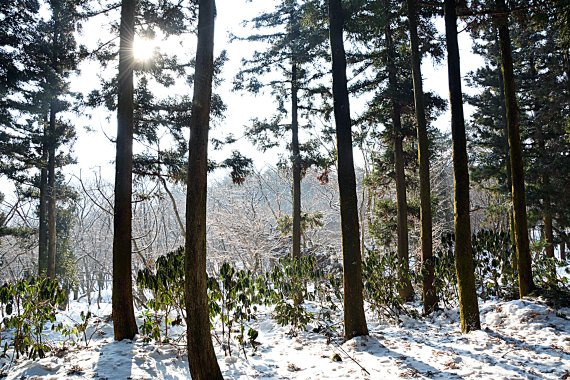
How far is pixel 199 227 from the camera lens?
432 cm

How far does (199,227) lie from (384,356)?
3.41 metres

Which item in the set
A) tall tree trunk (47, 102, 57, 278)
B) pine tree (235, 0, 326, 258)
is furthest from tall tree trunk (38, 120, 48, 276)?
pine tree (235, 0, 326, 258)

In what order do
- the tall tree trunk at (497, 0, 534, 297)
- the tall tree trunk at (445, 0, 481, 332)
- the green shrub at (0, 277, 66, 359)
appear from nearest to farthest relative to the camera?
1. the green shrub at (0, 277, 66, 359)
2. the tall tree trunk at (445, 0, 481, 332)
3. the tall tree trunk at (497, 0, 534, 297)

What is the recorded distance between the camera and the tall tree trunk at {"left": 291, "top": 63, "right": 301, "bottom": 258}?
12.0m

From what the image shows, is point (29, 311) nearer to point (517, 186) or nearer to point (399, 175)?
point (517, 186)

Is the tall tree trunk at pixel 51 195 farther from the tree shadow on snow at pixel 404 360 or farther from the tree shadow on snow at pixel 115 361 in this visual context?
the tree shadow on snow at pixel 404 360

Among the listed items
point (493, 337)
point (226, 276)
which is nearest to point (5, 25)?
point (226, 276)

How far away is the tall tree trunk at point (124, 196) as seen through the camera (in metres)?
6.28

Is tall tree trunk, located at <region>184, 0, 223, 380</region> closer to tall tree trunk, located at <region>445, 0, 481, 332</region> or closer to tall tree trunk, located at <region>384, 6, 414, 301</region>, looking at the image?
tall tree trunk, located at <region>445, 0, 481, 332</region>

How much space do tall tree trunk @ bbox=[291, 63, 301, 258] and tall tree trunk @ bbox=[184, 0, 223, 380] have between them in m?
7.43

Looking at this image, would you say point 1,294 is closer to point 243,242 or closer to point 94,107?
point 94,107

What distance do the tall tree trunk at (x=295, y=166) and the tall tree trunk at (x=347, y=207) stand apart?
17.6 ft

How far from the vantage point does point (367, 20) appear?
281 inches

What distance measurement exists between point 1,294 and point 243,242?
738 inches
